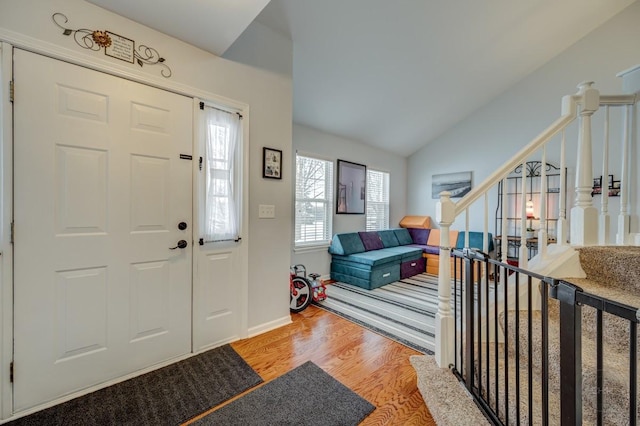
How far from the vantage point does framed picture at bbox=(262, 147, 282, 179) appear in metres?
2.39

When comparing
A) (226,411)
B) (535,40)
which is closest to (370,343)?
(226,411)

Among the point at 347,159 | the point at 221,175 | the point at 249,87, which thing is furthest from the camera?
the point at 347,159

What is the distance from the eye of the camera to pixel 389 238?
4.93 metres

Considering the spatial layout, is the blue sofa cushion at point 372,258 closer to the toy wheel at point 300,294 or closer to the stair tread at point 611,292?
the toy wheel at point 300,294

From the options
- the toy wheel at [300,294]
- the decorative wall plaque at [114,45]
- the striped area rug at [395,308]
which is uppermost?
the decorative wall plaque at [114,45]

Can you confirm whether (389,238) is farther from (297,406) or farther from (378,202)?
(297,406)

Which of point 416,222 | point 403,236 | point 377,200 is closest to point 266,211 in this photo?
point 377,200

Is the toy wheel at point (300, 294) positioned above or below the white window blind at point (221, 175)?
below

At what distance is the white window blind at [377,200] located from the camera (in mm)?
5098

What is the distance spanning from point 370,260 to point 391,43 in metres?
2.69

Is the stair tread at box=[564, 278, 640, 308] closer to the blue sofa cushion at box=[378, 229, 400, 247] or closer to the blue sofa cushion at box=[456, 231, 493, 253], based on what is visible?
the blue sofa cushion at box=[456, 231, 493, 253]

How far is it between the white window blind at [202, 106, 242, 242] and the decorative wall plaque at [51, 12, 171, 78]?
0.44 metres

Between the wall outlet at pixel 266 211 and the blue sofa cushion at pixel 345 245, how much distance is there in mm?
1832

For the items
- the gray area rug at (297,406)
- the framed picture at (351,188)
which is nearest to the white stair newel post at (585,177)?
the gray area rug at (297,406)
